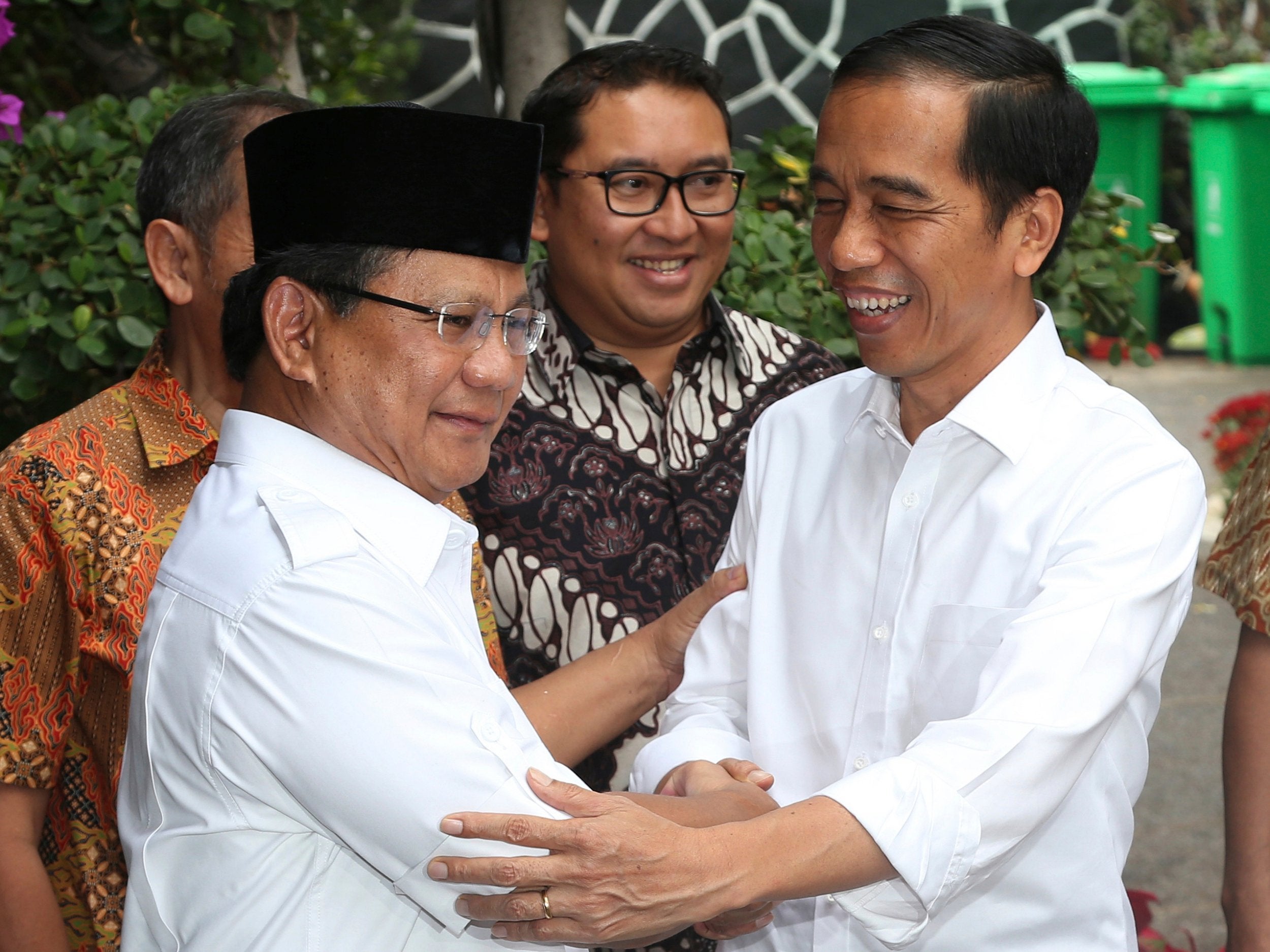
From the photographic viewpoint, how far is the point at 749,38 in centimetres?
793

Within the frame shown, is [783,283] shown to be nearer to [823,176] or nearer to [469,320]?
[823,176]

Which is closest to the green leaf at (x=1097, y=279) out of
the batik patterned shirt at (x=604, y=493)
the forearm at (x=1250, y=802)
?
the batik patterned shirt at (x=604, y=493)

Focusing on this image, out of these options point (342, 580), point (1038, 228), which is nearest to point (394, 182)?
point (342, 580)

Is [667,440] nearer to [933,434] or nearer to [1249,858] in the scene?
[933,434]

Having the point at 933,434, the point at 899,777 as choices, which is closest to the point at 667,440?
the point at 933,434

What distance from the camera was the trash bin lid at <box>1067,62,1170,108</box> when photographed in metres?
8.40

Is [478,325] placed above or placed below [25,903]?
above

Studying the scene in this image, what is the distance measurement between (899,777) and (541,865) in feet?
1.38

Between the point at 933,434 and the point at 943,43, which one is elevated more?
the point at 943,43

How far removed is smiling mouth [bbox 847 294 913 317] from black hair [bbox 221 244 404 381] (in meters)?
0.64

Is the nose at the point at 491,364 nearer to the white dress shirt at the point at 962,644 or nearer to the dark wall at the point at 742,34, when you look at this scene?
the white dress shirt at the point at 962,644

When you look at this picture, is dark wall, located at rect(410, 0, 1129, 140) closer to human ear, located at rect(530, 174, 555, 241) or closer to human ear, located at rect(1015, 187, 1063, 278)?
human ear, located at rect(530, 174, 555, 241)

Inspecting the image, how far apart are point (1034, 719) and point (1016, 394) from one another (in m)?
0.46

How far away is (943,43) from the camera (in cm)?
187
